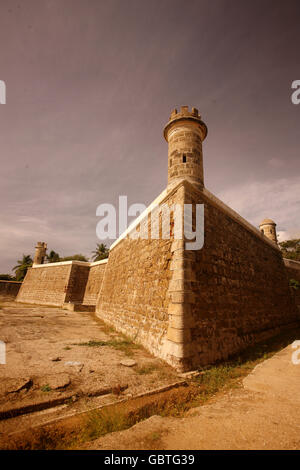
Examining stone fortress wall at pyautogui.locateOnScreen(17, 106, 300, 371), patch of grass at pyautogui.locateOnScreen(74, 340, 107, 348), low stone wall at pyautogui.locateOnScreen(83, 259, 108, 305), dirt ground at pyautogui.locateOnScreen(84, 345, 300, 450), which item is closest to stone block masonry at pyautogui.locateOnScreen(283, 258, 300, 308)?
stone fortress wall at pyautogui.locateOnScreen(17, 106, 300, 371)

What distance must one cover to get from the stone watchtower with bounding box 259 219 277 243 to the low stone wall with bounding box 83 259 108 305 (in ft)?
43.6

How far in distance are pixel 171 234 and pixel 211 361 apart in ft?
10.7

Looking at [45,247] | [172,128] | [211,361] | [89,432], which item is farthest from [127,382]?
[45,247]

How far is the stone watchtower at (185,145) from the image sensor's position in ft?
21.6

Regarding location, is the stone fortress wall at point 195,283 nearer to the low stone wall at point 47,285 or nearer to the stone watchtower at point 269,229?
the stone watchtower at point 269,229

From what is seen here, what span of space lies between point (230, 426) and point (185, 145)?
7.16 metres

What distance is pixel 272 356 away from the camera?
17.6ft

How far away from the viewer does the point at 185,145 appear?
6938mm

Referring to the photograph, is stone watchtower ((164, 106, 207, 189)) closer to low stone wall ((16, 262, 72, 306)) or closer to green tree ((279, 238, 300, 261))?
low stone wall ((16, 262, 72, 306))

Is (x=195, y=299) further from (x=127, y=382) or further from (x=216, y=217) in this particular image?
(x=216, y=217)

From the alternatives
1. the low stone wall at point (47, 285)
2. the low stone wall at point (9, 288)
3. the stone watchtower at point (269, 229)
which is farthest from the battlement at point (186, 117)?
the low stone wall at point (9, 288)

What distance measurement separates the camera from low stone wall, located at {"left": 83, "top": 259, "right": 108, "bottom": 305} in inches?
698

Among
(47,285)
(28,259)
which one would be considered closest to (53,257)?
(28,259)

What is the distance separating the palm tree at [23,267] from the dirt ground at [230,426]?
1612 inches
